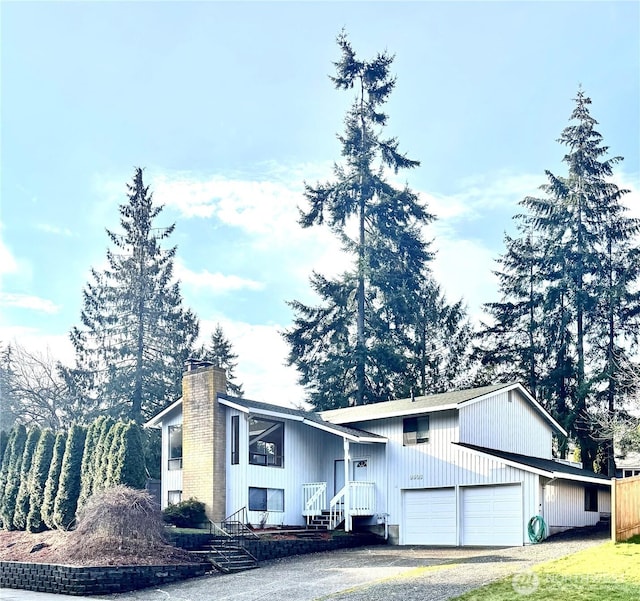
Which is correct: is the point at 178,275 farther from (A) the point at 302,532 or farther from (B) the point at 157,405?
(A) the point at 302,532

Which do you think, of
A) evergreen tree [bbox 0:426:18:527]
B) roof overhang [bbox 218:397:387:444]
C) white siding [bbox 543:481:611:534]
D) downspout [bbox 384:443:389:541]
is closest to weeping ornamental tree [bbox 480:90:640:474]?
white siding [bbox 543:481:611:534]

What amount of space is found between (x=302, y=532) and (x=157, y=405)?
17828mm

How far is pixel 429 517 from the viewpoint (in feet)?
84.6

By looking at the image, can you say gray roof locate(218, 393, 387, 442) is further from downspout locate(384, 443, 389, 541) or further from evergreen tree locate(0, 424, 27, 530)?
evergreen tree locate(0, 424, 27, 530)

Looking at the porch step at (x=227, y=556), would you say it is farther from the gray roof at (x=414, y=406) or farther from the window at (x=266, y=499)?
the gray roof at (x=414, y=406)

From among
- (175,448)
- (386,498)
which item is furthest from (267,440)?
(386,498)

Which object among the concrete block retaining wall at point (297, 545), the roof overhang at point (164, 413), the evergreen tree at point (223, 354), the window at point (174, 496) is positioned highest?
the evergreen tree at point (223, 354)

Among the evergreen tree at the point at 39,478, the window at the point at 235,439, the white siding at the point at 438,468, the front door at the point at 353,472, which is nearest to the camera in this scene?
the white siding at the point at 438,468

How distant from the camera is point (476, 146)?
977 inches

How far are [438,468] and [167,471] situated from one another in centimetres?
942

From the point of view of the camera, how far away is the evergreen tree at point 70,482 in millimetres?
23812

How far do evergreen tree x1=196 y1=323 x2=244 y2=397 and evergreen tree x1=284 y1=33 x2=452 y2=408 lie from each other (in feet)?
21.3

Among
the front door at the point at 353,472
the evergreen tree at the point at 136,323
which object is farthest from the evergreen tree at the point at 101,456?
the evergreen tree at the point at 136,323

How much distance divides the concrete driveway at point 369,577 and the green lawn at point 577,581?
0.20 metres
